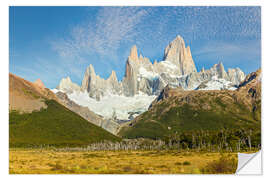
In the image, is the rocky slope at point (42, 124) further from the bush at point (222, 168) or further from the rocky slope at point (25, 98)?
the bush at point (222, 168)

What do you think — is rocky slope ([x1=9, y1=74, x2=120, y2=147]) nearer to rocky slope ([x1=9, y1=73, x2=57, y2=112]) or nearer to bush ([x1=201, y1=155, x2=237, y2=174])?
rocky slope ([x1=9, y1=73, x2=57, y2=112])

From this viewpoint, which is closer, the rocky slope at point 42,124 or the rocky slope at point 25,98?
the rocky slope at point 42,124

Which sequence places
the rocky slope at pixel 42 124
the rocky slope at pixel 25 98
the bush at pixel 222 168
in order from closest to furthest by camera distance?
1. the bush at pixel 222 168
2. the rocky slope at pixel 42 124
3. the rocky slope at pixel 25 98

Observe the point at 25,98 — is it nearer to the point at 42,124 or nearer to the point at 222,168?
the point at 42,124

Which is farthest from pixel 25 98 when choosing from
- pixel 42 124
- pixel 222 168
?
pixel 222 168

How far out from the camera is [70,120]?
6590 inches

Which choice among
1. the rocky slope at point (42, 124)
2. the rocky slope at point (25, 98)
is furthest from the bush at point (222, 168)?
the rocky slope at point (25, 98)

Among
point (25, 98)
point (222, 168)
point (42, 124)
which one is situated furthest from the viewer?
point (25, 98)

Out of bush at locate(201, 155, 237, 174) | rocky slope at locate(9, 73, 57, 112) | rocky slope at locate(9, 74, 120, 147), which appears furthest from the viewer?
rocky slope at locate(9, 73, 57, 112)

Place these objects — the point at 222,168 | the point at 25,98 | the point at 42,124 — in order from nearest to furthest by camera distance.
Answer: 1. the point at 222,168
2. the point at 42,124
3. the point at 25,98

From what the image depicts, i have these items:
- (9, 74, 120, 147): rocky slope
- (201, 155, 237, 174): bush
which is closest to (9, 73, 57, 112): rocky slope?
(9, 74, 120, 147): rocky slope
